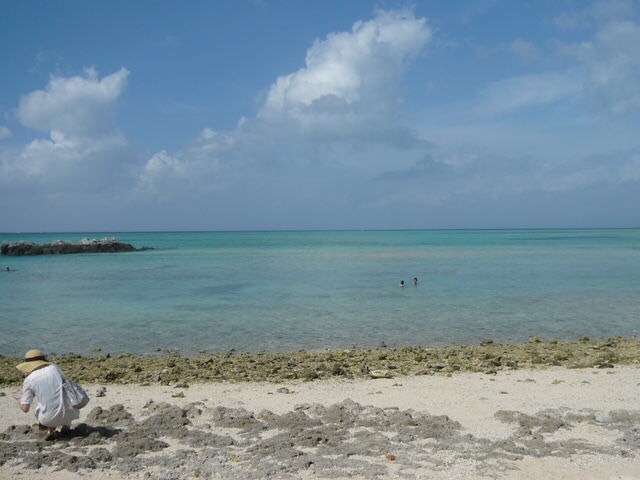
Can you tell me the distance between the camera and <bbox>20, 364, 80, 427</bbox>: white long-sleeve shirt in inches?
297

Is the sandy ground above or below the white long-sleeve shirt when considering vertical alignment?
below

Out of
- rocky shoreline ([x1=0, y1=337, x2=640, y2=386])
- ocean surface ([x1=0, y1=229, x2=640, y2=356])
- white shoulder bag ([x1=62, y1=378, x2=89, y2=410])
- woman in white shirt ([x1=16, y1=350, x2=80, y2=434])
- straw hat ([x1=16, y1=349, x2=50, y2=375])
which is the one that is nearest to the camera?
woman in white shirt ([x1=16, y1=350, x2=80, y2=434])

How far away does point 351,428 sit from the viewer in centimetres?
816

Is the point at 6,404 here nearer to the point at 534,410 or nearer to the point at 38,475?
the point at 38,475

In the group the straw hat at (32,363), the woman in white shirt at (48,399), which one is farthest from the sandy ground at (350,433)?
the straw hat at (32,363)

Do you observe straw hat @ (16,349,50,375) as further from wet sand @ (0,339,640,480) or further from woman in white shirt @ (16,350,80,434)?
wet sand @ (0,339,640,480)

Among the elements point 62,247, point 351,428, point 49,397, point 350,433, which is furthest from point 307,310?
point 62,247

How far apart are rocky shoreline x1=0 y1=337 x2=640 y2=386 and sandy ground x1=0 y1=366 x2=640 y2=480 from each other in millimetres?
1184

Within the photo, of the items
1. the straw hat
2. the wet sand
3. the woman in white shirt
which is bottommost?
the wet sand

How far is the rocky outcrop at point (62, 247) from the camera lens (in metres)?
70.7

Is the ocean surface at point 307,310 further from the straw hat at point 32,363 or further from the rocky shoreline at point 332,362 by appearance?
the straw hat at point 32,363

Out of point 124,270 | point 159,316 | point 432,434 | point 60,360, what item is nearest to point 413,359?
point 432,434

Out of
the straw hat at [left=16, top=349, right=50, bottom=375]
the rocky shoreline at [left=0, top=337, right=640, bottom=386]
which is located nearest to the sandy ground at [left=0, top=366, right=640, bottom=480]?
the straw hat at [left=16, top=349, right=50, bottom=375]

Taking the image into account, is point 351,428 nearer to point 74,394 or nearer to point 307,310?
point 74,394
